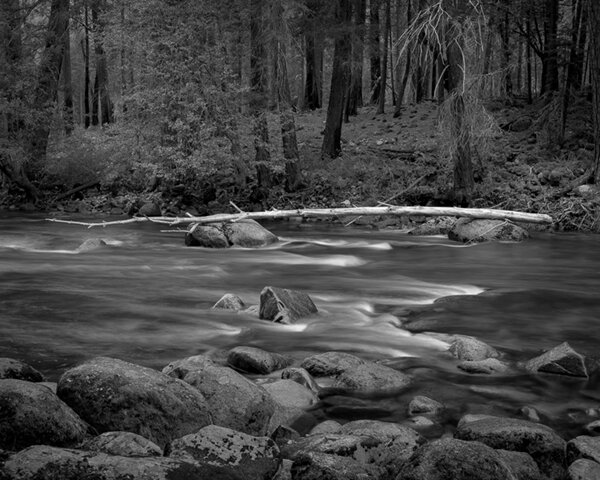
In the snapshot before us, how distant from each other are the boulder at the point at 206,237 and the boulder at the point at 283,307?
6056mm

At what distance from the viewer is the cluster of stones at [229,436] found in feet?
11.4

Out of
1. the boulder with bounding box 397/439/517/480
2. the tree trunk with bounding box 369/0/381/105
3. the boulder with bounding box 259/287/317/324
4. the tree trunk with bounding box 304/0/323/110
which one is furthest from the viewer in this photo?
the tree trunk with bounding box 304/0/323/110

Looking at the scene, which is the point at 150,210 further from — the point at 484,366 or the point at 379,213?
the point at 484,366

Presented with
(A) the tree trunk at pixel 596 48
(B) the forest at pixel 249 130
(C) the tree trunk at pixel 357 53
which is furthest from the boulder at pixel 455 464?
(C) the tree trunk at pixel 357 53

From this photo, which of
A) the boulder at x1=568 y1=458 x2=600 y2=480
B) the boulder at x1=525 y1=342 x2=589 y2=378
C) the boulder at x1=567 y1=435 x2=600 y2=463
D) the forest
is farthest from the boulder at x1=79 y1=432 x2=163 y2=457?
the forest

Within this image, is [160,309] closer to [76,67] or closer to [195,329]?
[195,329]

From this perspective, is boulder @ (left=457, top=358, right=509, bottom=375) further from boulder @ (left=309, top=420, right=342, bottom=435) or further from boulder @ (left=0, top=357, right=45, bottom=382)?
boulder @ (left=0, top=357, right=45, bottom=382)

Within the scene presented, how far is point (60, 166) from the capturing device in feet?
78.3

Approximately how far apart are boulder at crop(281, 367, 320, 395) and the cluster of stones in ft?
0.04

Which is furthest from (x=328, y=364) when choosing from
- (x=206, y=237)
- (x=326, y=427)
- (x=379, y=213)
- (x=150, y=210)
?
(x=150, y=210)

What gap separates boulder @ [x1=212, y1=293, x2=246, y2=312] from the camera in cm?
865

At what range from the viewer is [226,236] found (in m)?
14.7

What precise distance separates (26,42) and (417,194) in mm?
14190

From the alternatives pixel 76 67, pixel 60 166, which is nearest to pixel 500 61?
pixel 60 166
